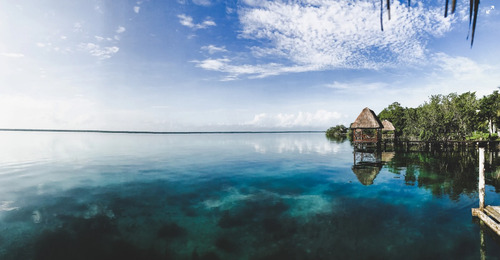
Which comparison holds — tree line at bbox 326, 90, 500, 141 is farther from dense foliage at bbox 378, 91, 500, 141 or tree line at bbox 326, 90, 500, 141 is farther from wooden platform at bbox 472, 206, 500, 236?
wooden platform at bbox 472, 206, 500, 236

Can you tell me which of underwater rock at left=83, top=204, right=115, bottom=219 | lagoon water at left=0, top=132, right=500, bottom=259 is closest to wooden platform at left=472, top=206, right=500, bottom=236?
lagoon water at left=0, top=132, right=500, bottom=259

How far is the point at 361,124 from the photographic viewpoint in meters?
31.2

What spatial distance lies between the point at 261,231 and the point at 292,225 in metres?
1.34

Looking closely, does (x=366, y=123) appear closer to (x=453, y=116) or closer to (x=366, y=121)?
(x=366, y=121)

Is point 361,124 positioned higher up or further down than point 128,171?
higher up

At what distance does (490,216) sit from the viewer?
952cm

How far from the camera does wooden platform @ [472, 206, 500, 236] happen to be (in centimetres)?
827

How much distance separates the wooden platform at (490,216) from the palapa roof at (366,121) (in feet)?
72.2

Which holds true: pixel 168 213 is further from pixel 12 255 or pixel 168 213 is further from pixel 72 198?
pixel 72 198

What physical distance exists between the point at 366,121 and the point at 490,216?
75.0ft

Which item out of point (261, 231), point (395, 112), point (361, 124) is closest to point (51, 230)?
point (261, 231)

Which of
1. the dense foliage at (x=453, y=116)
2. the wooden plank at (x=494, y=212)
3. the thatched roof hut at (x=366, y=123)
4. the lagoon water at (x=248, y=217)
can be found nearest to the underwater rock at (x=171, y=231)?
the lagoon water at (x=248, y=217)

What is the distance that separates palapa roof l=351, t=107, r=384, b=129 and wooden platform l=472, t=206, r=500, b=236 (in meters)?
22.0

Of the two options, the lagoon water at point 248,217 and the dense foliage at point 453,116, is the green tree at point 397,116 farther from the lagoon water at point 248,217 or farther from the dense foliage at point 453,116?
the lagoon water at point 248,217
